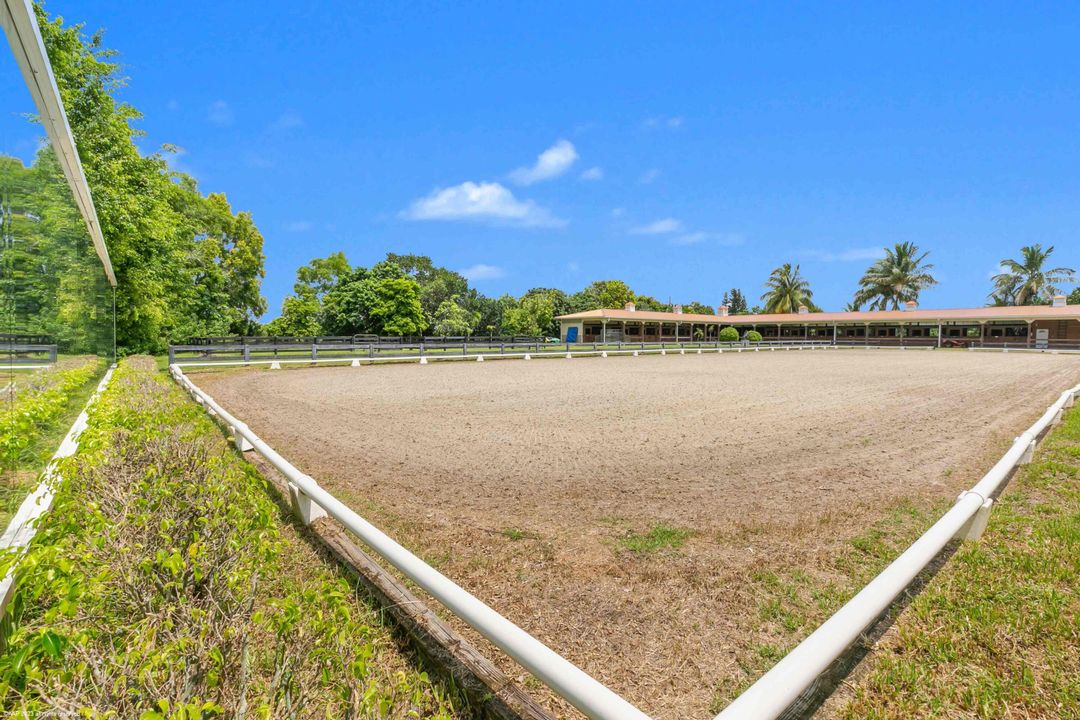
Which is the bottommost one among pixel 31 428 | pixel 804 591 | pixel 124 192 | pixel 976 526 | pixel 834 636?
pixel 804 591

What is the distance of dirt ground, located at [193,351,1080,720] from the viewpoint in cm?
251

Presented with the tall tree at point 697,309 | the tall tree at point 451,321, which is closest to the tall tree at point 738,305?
the tall tree at point 697,309

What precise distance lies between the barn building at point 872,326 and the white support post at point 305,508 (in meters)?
38.6

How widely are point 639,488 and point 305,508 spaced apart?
2.87 metres

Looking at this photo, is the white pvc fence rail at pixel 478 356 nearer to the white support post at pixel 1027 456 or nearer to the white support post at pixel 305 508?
the white support post at pixel 305 508

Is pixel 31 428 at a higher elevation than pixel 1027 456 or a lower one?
higher

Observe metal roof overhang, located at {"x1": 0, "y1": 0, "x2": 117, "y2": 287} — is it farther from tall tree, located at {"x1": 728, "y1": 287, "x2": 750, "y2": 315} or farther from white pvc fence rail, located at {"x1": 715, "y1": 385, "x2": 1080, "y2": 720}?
tall tree, located at {"x1": 728, "y1": 287, "x2": 750, "y2": 315}

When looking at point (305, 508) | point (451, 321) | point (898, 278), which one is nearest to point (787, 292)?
point (898, 278)

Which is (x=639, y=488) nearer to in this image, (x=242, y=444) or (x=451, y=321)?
(x=242, y=444)

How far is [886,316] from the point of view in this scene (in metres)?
47.0

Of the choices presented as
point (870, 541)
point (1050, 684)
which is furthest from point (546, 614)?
point (870, 541)

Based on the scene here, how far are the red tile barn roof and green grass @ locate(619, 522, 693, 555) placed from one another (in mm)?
38099

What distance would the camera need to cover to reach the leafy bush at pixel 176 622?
1.39 meters

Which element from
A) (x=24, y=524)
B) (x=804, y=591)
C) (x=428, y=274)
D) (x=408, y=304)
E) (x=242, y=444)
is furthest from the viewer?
(x=428, y=274)
